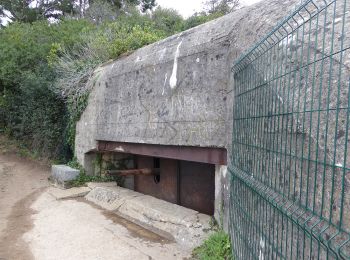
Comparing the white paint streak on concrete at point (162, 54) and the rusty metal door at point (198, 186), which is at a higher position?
the white paint streak on concrete at point (162, 54)

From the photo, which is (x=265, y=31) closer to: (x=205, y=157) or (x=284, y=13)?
(x=284, y=13)

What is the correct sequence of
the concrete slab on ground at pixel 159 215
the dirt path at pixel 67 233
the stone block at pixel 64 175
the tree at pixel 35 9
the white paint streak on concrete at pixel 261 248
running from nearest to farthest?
the white paint streak on concrete at pixel 261 248 < the dirt path at pixel 67 233 < the concrete slab on ground at pixel 159 215 < the stone block at pixel 64 175 < the tree at pixel 35 9

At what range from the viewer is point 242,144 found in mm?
3240

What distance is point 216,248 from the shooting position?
3854 mm

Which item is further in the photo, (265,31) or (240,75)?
(240,75)

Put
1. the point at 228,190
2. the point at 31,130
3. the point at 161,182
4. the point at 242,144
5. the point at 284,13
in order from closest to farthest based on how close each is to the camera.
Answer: the point at 284,13
the point at 242,144
the point at 228,190
the point at 161,182
the point at 31,130

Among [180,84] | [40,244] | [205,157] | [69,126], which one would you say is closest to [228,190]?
[205,157]

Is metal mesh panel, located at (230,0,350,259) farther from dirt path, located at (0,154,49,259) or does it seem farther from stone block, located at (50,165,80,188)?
stone block, located at (50,165,80,188)

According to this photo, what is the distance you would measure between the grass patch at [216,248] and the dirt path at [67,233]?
0.97 ft

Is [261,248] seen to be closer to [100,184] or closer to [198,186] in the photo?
[198,186]

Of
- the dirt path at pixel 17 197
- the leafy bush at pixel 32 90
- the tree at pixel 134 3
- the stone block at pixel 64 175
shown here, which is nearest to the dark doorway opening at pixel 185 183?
the stone block at pixel 64 175

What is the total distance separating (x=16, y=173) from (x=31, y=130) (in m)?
1.95

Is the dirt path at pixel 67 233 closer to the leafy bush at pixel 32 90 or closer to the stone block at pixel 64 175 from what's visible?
the stone block at pixel 64 175

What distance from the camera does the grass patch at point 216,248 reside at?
3.76m
